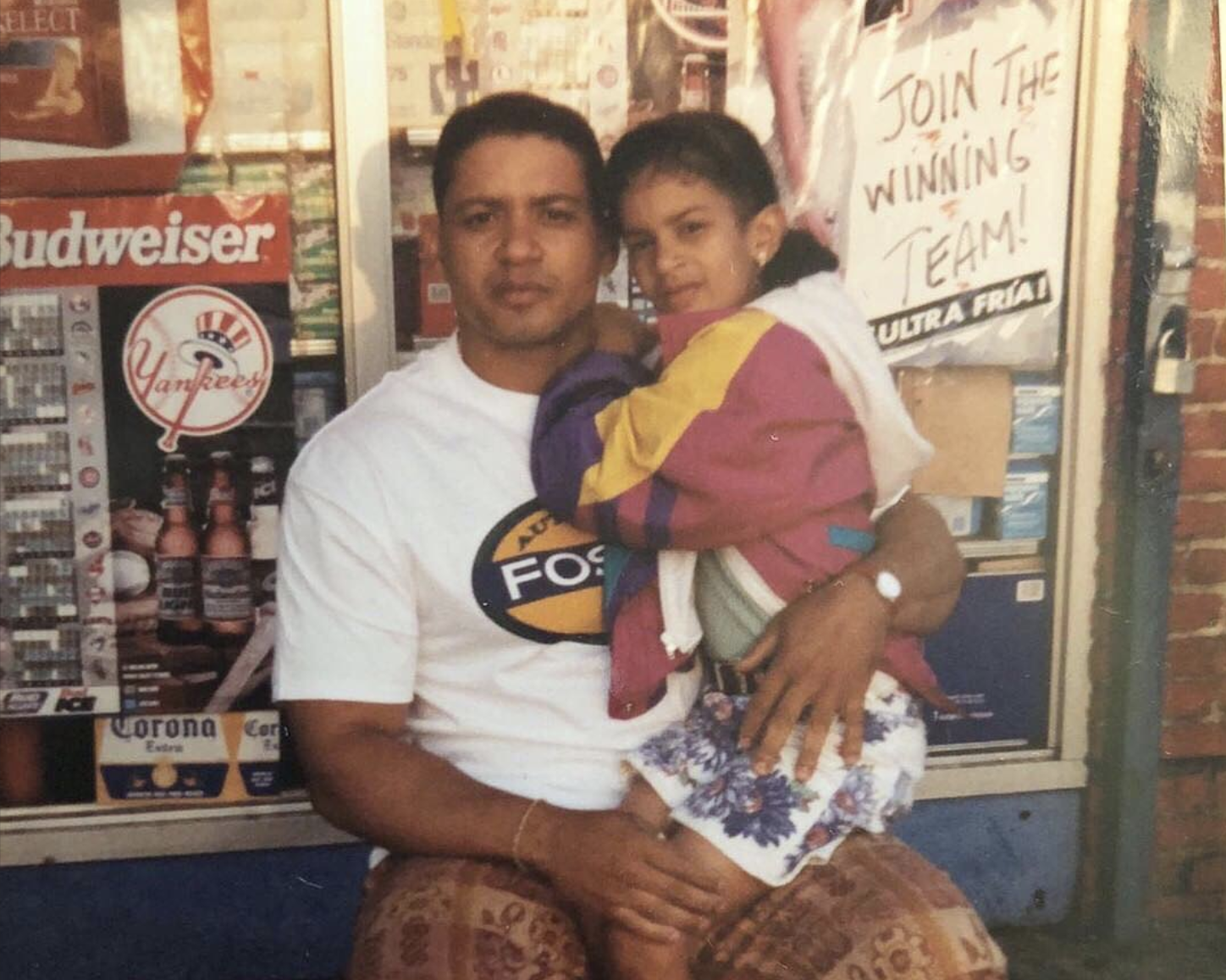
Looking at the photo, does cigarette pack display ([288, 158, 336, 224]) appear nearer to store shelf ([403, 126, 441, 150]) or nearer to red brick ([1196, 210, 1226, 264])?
store shelf ([403, 126, 441, 150])

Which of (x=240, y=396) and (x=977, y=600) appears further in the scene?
(x=977, y=600)

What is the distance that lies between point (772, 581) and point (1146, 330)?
4.02 ft

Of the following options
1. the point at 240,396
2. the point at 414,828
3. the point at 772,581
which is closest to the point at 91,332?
the point at 240,396

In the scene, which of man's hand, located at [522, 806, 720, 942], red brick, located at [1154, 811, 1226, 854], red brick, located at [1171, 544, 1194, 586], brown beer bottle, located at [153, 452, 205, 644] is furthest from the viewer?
red brick, located at [1154, 811, 1226, 854]

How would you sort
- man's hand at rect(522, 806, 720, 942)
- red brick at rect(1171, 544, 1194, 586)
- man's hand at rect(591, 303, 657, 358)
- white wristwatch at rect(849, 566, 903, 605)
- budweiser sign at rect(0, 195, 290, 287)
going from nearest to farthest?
man's hand at rect(522, 806, 720, 942)
white wristwatch at rect(849, 566, 903, 605)
man's hand at rect(591, 303, 657, 358)
budweiser sign at rect(0, 195, 290, 287)
red brick at rect(1171, 544, 1194, 586)

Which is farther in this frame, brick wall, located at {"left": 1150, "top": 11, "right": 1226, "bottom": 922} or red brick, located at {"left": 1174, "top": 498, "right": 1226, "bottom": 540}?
red brick, located at {"left": 1174, "top": 498, "right": 1226, "bottom": 540}

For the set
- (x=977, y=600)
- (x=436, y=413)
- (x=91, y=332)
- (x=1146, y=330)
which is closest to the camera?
(x=436, y=413)

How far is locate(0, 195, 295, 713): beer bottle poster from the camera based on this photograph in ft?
7.30

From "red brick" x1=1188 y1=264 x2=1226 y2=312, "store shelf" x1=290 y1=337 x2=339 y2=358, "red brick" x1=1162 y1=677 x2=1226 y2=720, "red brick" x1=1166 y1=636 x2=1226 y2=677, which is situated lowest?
"red brick" x1=1162 y1=677 x2=1226 y2=720

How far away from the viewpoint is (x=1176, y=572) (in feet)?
8.33

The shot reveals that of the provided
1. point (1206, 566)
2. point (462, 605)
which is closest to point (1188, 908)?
point (1206, 566)

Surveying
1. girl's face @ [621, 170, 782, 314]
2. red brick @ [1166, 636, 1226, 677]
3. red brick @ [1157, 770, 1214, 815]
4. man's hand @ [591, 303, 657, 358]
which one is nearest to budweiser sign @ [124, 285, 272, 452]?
man's hand @ [591, 303, 657, 358]

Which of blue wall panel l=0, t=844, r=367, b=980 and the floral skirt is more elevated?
the floral skirt

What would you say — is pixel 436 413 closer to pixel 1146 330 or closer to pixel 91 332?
pixel 91 332
